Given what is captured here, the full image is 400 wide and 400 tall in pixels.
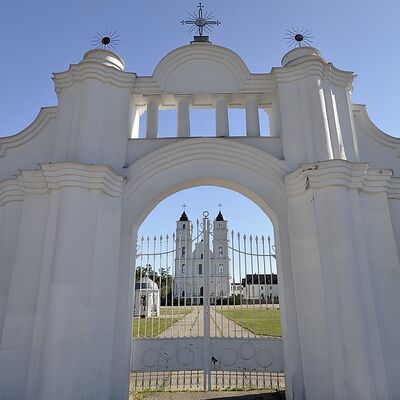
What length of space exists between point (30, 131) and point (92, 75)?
1807 mm

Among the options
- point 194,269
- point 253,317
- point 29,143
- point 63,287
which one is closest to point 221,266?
point 194,269

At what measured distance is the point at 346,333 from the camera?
17.9 ft

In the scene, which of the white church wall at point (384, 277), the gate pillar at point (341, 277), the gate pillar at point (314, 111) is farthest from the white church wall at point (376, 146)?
the white church wall at point (384, 277)

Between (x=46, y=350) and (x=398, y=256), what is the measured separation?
19.1ft

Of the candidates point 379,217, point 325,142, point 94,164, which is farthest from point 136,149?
point 379,217

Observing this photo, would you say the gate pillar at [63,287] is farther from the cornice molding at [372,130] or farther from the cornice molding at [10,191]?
the cornice molding at [372,130]

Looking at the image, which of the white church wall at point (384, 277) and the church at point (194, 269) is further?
the church at point (194, 269)

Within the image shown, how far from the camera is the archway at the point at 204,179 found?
21.5 ft

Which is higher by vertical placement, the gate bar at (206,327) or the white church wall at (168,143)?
the white church wall at (168,143)

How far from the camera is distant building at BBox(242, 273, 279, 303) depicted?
6.95 metres

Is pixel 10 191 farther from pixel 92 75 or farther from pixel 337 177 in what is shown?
pixel 337 177

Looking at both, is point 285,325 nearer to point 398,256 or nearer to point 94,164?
point 398,256

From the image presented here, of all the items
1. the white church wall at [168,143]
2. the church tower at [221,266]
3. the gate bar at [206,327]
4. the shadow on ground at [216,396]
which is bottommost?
the shadow on ground at [216,396]

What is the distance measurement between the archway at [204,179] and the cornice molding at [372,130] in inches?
88.9
